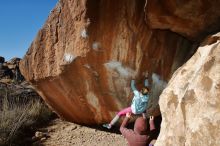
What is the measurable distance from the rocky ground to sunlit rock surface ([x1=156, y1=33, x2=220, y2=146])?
2.29 m

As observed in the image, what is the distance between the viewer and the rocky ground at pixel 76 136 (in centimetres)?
611

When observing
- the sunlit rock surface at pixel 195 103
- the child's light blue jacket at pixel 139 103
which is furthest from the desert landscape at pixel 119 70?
the child's light blue jacket at pixel 139 103

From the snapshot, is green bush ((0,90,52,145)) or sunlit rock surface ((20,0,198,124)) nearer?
sunlit rock surface ((20,0,198,124))

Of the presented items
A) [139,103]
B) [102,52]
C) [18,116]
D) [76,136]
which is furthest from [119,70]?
[18,116]

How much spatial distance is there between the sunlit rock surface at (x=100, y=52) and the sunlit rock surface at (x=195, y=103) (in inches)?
37.6

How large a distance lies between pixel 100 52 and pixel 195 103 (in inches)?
78.7

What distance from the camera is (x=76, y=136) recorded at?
6.38m

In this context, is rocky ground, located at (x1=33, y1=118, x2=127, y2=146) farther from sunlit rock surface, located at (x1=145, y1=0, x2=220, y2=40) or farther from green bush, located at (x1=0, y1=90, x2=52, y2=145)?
sunlit rock surface, located at (x1=145, y1=0, x2=220, y2=40)

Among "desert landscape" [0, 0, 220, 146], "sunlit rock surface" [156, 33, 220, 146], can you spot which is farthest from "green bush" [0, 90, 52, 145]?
"sunlit rock surface" [156, 33, 220, 146]

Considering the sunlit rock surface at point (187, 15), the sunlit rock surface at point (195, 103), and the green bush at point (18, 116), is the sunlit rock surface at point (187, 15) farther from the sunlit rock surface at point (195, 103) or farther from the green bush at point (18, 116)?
the green bush at point (18, 116)

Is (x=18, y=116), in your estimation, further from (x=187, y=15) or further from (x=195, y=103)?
(x=195, y=103)

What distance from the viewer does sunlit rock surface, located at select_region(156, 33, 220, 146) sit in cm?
318

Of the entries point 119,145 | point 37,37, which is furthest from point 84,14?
point 119,145

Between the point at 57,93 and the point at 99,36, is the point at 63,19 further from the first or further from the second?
the point at 57,93
